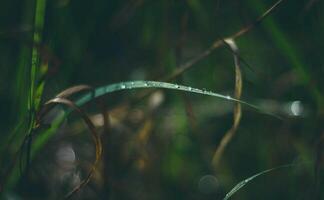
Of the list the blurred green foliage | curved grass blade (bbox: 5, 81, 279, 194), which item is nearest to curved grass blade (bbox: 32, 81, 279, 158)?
curved grass blade (bbox: 5, 81, 279, 194)

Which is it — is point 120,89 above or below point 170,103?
below

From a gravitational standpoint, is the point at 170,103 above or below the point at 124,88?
above

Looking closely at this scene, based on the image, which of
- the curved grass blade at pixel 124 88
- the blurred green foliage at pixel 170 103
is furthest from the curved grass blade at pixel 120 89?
the blurred green foliage at pixel 170 103

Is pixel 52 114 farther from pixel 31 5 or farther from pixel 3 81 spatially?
pixel 31 5

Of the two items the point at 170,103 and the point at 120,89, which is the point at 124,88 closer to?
the point at 120,89

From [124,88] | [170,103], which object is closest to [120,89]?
[124,88]

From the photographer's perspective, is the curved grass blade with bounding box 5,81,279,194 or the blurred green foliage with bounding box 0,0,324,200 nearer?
the curved grass blade with bounding box 5,81,279,194

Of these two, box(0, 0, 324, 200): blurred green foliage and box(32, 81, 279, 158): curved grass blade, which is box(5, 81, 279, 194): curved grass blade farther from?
box(0, 0, 324, 200): blurred green foliage

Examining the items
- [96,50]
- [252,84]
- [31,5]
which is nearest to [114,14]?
[96,50]

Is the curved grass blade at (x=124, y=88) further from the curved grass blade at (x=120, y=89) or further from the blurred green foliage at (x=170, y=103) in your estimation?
the blurred green foliage at (x=170, y=103)

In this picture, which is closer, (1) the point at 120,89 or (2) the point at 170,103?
(1) the point at 120,89

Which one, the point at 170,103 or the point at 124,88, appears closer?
the point at 124,88
